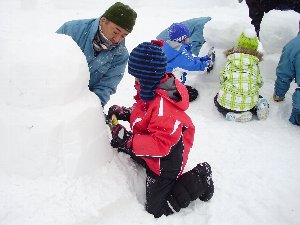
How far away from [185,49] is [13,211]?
301 cm

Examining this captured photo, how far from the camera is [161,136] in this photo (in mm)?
2217

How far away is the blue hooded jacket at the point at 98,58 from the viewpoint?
2.88m

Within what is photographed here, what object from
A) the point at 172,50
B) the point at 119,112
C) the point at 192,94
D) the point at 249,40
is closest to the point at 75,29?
the point at 119,112

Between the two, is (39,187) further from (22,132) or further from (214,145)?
(214,145)

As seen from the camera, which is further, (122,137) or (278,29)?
(278,29)

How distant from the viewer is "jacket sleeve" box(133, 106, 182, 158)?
2207mm

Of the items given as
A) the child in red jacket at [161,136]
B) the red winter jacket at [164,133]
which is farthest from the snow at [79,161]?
the red winter jacket at [164,133]

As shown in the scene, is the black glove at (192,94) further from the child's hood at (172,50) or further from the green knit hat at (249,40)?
the green knit hat at (249,40)

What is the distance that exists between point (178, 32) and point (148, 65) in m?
2.14

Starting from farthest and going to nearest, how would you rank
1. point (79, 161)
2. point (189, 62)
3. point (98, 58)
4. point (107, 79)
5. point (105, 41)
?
point (189, 62) < point (107, 79) < point (98, 58) < point (105, 41) < point (79, 161)

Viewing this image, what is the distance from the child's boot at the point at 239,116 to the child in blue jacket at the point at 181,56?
24.5 inches

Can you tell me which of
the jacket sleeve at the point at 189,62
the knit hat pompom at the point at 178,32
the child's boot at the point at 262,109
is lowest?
the child's boot at the point at 262,109

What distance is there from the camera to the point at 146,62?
2.17 m

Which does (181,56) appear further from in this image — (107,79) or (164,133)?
(164,133)
